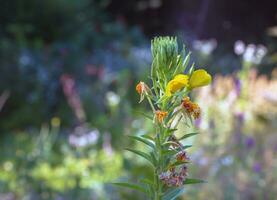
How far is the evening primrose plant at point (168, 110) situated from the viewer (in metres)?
0.81

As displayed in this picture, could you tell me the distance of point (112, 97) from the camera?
4711mm

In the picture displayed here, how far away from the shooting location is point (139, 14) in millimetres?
11625

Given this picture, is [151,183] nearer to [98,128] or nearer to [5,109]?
[98,128]

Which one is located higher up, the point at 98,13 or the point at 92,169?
the point at 98,13

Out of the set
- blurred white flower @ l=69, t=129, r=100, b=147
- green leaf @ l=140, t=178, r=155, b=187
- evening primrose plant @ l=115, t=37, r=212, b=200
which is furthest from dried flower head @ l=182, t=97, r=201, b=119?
blurred white flower @ l=69, t=129, r=100, b=147

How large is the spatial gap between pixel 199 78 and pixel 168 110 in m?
0.07

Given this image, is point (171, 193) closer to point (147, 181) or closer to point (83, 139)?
point (147, 181)

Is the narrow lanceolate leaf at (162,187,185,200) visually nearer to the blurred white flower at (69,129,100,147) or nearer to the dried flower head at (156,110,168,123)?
the dried flower head at (156,110,168,123)

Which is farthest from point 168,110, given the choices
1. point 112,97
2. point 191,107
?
point 112,97

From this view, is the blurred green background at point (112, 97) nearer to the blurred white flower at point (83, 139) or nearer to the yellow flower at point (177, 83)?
the blurred white flower at point (83, 139)

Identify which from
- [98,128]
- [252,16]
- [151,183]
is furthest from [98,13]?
[151,183]

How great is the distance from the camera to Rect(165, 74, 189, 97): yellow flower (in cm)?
79

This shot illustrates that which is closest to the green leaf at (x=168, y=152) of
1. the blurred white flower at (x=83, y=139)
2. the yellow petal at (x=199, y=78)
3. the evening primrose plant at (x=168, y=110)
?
the evening primrose plant at (x=168, y=110)

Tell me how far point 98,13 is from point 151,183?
9053 millimetres
